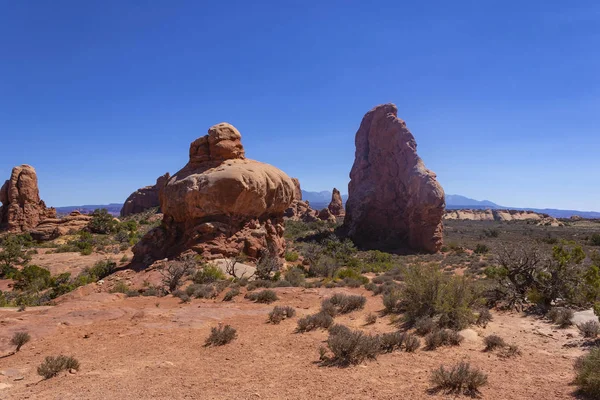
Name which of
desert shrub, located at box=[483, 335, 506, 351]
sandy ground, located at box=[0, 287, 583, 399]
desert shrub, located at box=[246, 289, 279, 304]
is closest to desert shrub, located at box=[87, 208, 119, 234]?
sandy ground, located at box=[0, 287, 583, 399]

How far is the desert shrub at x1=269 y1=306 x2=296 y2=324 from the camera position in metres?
9.02

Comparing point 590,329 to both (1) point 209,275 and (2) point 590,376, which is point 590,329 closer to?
(2) point 590,376

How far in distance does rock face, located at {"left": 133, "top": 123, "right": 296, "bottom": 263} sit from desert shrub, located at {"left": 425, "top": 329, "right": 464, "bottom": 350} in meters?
10.7

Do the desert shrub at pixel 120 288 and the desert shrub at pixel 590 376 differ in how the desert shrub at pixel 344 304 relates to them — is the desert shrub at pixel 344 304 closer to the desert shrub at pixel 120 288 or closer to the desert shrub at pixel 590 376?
the desert shrub at pixel 590 376

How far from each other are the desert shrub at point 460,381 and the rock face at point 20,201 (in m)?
37.0

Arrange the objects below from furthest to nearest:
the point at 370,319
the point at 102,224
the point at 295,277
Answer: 1. the point at 102,224
2. the point at 295,277
3. the point at 370,319

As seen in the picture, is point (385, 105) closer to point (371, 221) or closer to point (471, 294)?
point (371, 221)

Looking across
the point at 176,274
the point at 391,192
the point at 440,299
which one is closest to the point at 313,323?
the point at 440,299

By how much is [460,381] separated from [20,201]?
130 ft

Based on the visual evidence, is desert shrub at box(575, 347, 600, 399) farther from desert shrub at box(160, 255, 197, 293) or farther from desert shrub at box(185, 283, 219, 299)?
desert shrub at box(160, 255, 197, 293)

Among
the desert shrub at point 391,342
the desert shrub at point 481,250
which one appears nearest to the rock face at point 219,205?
the desert shrub at point 391,342

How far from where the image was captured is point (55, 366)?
19.3ft

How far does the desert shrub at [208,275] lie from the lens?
13516 millimetres

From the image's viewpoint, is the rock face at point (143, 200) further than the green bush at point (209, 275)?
Yes
